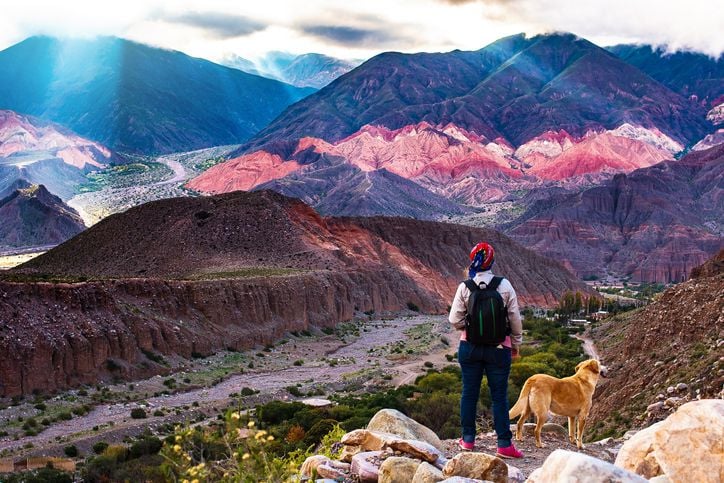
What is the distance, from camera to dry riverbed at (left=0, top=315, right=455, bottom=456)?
3384 cm

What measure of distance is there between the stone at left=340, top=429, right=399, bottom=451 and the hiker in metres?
1.49

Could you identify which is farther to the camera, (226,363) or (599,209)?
(599,209)

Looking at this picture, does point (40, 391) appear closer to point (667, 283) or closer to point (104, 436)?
point (104, 436)

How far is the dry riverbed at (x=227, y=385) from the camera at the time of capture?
3384 cm

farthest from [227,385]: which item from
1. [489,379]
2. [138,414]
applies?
[489,379]

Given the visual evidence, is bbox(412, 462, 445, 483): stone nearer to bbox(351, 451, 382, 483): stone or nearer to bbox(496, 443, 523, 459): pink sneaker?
bbox(351, 451, 382, 483): stone

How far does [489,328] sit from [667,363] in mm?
19421

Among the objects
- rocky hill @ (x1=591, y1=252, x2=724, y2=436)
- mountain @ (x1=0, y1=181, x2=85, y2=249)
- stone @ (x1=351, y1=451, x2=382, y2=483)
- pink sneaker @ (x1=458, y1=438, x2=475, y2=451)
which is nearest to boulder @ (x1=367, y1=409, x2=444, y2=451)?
pink sneaker @ (x1=458, y1=438, x2=475, y2=451)

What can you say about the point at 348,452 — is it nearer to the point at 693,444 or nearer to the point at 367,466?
the point at 367,466

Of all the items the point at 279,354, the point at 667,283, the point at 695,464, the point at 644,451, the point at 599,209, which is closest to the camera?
the point at 695,464

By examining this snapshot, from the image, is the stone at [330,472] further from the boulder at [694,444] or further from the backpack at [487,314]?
the boulder at [694,444]

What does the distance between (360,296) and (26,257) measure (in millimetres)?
68368

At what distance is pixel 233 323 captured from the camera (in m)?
60.4

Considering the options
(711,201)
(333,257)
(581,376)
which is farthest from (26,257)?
(711,201)
